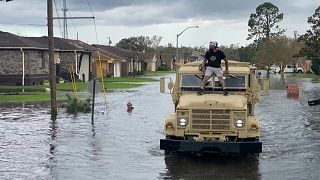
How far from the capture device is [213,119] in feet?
43.2

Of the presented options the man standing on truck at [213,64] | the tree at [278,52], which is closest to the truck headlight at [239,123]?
the man standing on truck at [213,64]

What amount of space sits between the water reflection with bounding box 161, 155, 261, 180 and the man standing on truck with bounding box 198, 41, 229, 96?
1658mm

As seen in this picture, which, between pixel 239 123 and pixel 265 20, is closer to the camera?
pixel 239 123

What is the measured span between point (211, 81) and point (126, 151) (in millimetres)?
3010

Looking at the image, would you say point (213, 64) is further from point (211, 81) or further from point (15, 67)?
point (15, 67)

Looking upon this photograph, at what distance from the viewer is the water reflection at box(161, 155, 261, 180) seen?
12.1 m

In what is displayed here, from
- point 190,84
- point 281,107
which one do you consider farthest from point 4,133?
point 281,107

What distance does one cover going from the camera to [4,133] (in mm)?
19281

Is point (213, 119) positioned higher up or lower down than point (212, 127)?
higher up

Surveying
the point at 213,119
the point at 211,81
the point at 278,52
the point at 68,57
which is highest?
the point at 278,52

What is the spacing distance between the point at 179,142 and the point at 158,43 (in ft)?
566

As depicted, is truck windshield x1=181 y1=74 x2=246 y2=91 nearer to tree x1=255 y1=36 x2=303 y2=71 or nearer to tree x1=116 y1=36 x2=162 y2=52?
tree x1=255 y1=36 x2=303 y2=71

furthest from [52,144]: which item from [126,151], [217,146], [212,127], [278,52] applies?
[278,52]

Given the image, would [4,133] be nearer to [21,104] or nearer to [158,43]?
[21,104]
